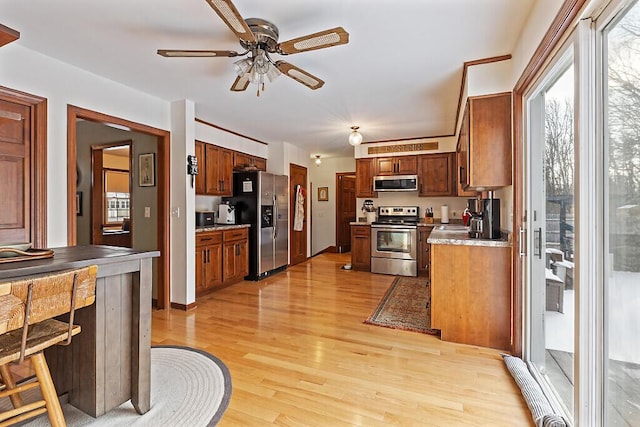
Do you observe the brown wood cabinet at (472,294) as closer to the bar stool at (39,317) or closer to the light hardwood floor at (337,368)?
the light hardwood floor at (337,368)

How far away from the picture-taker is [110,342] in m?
1.60

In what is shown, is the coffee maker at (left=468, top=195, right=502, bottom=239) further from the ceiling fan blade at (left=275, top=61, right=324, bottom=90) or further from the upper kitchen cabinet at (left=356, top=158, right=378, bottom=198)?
the upper kitchen cabinet at (left=356, top=158, right=378, bottom=198)

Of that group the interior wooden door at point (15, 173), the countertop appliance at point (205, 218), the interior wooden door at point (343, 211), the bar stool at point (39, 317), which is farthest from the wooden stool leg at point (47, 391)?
the interior wooden door at point (343, 211)

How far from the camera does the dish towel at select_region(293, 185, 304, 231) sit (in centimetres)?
602

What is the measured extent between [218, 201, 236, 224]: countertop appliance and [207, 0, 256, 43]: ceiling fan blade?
131 inches

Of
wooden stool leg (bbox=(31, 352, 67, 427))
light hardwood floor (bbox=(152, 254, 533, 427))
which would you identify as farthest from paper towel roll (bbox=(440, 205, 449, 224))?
wooden stool leg (bbox=(31, 352, 67, 427))

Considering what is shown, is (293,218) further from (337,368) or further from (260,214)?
(337,368)

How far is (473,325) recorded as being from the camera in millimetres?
2555

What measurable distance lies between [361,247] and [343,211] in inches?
87.7

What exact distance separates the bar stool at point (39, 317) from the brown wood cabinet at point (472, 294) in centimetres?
241

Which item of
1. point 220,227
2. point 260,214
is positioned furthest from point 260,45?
point 260,214

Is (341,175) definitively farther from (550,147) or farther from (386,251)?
(550,147)

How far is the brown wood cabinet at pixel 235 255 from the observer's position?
4395mm

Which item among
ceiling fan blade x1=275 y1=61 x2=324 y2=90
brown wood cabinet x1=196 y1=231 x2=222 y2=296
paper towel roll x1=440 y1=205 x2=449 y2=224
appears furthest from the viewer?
paper towel roll x1=440 y1=205 x2=449 y2=224
